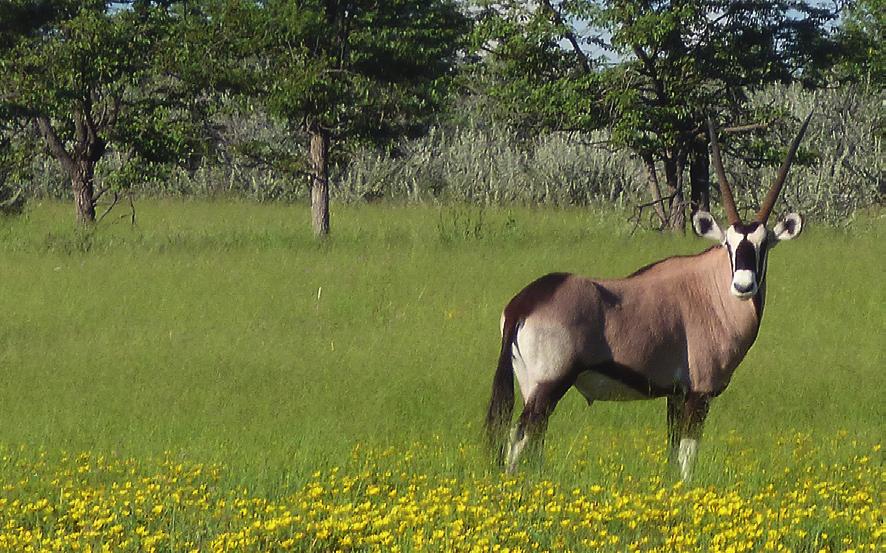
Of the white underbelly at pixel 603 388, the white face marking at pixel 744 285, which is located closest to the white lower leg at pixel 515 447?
the white underbelly at pixel 603 388

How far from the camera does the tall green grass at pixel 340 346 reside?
9.51 m

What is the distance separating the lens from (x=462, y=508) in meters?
6.36

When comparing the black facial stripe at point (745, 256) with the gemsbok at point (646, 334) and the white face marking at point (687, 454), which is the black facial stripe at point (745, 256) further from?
the white face marking at point (687, 454)

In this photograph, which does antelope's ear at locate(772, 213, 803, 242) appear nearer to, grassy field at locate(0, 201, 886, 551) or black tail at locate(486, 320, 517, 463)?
grassy field at locate(0, 201, 886, 551)

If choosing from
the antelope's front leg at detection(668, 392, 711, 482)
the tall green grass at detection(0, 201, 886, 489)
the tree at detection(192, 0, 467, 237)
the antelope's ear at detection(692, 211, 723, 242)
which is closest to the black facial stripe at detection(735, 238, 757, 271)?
the antelope's ear at detection(692, 211, 723, 242)

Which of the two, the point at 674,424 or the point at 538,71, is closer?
the point at 674,424

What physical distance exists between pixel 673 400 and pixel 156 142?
731 inches

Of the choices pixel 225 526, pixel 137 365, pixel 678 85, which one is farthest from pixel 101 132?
pixel 225 526

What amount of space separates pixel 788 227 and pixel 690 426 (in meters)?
1.42

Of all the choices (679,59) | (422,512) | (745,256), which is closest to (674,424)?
(745,256)

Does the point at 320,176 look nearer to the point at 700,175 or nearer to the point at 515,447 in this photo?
the point at 700,175

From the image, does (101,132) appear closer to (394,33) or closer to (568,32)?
(394,33)

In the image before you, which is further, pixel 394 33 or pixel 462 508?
pixel 394 33

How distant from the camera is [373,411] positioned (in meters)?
10.8
